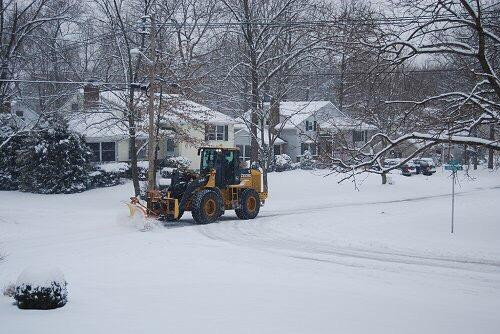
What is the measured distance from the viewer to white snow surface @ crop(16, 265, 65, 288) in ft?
26.7

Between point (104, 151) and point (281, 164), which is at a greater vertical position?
point (104, 151)

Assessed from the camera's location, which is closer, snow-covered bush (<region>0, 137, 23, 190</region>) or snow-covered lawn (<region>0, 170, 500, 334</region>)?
snow-covered lawn (<region>0, 170, 500, 334</region>)

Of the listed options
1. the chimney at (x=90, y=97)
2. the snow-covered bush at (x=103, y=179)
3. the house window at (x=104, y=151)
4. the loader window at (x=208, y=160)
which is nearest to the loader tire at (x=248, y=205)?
the loader window at (x=208, y=160)

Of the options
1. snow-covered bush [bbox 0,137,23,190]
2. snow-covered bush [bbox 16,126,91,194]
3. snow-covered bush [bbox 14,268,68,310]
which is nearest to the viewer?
snow-covered bush [bbox 14,268,68,310]

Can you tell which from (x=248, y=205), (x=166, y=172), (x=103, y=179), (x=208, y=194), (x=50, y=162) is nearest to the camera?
(x=208, y=194)

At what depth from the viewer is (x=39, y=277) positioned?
8.17m

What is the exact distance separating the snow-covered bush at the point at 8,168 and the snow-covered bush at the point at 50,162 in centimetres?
75

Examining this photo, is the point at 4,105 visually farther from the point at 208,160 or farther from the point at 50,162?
the point at 208,160

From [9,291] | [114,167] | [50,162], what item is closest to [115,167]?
[114,167]

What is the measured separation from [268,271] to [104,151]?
28.3 m

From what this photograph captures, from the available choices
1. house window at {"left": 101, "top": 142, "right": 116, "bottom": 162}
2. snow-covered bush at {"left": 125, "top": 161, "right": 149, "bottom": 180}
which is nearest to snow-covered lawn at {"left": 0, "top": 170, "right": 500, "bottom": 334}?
snow-covered bush at {"left": 125, "top": 161, "right": 149, "bottom": 180}

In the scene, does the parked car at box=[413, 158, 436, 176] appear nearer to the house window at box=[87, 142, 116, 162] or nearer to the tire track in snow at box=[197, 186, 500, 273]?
the house window at box=[87, 142, 116, 162]

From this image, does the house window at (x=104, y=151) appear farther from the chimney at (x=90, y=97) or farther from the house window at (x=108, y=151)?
the chimney at (x=90, y=97)

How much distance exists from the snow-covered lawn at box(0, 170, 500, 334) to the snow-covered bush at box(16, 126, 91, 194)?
5.67 m
